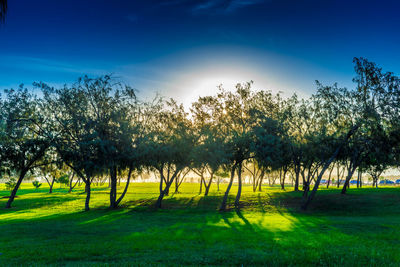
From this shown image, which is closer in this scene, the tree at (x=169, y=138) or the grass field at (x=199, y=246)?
the grass field at (x=199, y=246)

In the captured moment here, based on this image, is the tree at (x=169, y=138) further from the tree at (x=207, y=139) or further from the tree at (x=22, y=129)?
the tree at (x=22, y=129)

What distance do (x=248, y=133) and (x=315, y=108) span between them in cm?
1040

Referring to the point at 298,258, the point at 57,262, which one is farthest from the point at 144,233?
the point at 298,258

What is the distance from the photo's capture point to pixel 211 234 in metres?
17.6

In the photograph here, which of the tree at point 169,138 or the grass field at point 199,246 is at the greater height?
the tree at point 169,138

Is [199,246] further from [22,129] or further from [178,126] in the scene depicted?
[22,129]

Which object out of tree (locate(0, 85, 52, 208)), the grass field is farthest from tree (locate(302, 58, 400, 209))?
tree (locate(0, 85, 52, 208))

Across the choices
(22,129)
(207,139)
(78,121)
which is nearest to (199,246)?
(207,139)

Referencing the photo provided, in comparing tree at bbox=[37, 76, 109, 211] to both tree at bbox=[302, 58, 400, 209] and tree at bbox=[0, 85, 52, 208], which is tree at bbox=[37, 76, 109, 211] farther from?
tree at bbox=[302, 58, 400, 209]

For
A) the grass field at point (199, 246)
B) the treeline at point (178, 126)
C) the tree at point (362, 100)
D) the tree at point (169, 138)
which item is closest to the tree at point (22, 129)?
the treeline at point (178, 126)

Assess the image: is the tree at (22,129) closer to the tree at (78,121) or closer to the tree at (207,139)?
the tree at (78,121)

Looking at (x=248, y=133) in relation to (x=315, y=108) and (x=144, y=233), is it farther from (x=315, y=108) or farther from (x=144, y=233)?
(x=144, y=233)

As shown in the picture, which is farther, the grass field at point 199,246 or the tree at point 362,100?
the tree at point 362,100

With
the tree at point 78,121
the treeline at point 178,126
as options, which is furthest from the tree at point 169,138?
the tree at point 78,121
